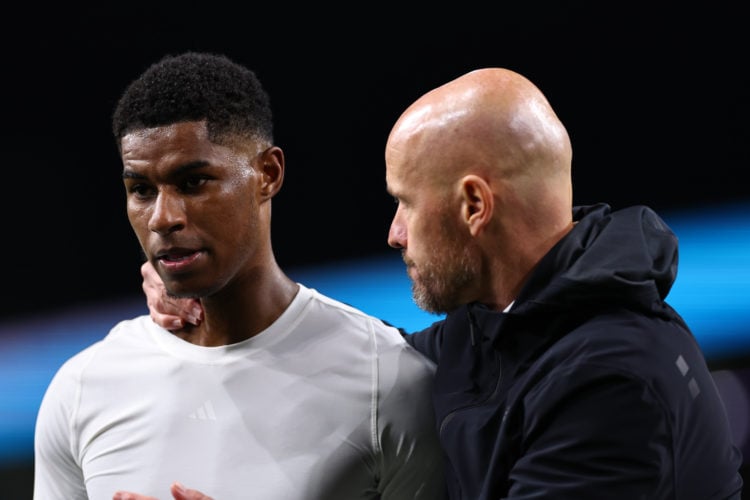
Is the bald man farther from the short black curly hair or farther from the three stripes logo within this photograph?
the short black curly hair

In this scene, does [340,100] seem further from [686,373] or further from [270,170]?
[686,373]

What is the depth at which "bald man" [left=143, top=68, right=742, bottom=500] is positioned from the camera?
103cm

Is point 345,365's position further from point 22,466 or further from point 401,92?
point 22,466

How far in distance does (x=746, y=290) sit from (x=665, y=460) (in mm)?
953

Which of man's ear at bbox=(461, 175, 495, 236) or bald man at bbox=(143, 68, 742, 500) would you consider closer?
bald man at bbox=(143, 68, 742, 500)

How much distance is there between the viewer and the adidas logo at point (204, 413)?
121cm

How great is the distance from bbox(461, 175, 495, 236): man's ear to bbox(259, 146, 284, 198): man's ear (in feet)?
0.80

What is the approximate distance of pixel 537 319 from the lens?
3.73 ft

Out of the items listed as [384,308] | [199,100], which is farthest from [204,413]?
[384,308]

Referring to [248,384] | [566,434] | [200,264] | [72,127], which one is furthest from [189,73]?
[72,127]

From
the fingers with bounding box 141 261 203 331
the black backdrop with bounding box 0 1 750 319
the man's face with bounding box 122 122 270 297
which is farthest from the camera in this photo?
the black backdrop with bounding box 0 1 750 319

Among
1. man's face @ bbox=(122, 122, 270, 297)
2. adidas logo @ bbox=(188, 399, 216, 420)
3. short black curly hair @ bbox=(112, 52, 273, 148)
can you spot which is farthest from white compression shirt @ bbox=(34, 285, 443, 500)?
short black curly hair @ bbox=(112, 52, 273, 148)

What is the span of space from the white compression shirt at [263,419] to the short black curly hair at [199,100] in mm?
247

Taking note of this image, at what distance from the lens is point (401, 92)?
1.93 metres
